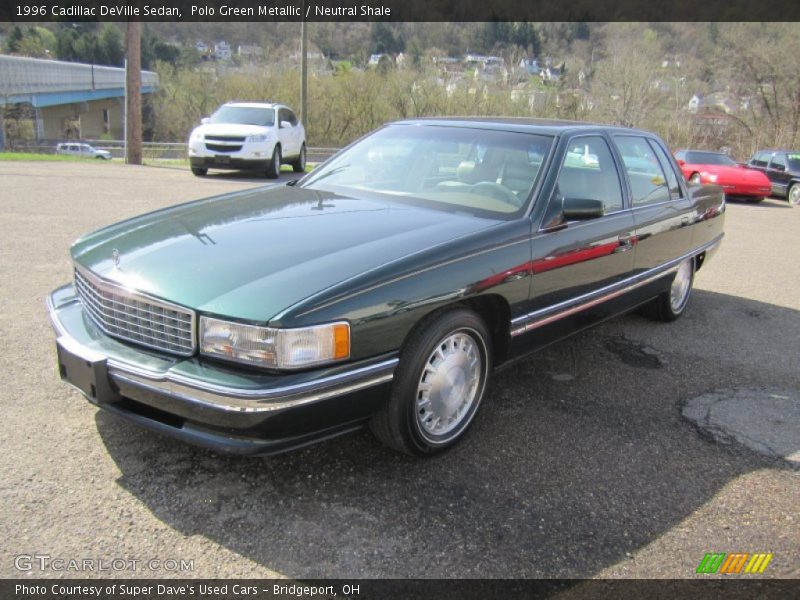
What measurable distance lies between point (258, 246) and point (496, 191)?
1.42 meters

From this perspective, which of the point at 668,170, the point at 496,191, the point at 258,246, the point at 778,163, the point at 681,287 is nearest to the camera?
the point at 258,246

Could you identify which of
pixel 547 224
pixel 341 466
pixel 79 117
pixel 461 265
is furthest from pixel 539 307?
pixel 79 117

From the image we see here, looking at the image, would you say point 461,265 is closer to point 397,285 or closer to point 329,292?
point 397,285

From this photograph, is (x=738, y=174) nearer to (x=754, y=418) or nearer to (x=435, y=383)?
(x=754, y=418)

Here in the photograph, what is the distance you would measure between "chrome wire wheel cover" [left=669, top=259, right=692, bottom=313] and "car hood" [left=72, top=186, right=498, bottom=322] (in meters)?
2.67

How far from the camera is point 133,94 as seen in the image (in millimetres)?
18922

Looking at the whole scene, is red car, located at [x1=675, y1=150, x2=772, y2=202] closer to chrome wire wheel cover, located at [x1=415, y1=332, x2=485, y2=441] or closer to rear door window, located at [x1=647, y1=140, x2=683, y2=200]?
rear door window, located at [x1=647, y1=140, x2=683, y2=200]

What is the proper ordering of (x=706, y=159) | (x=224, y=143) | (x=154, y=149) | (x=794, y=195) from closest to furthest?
1. (x=224, y=143)
2. (x=794, y=195)
3. (x=706, y=159)
4. (x=154, y=149)

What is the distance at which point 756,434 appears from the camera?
3.50 meters

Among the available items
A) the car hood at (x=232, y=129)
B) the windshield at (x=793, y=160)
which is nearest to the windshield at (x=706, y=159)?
the windshield at (x=793, y=160)

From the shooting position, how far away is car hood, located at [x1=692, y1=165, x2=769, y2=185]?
643 inches

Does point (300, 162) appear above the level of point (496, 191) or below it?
below

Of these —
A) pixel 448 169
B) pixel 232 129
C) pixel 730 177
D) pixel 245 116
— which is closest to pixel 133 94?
pixel 245 116

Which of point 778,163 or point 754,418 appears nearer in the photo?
point 754,418
